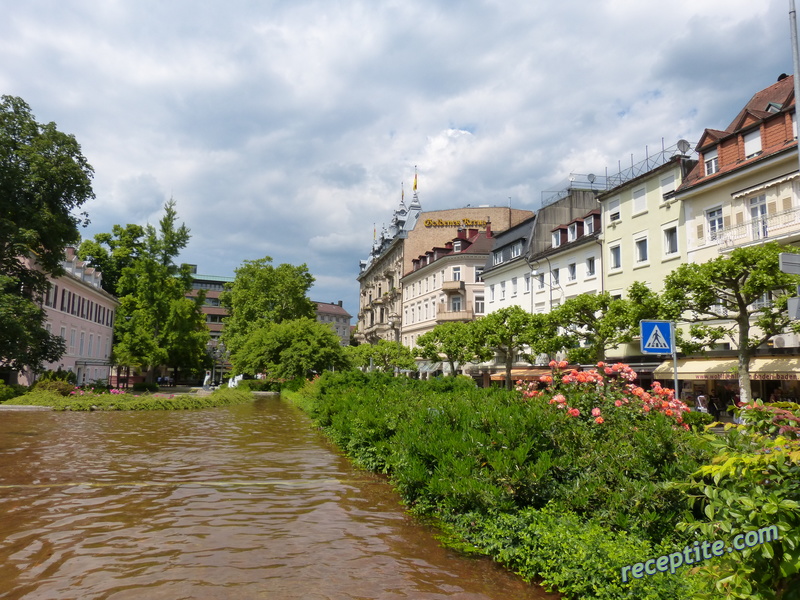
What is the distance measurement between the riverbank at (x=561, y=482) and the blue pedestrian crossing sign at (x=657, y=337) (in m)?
3.44

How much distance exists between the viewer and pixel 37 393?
2767cm

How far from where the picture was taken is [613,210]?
32594 millimetres

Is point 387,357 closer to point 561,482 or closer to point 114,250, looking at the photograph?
point 114,250

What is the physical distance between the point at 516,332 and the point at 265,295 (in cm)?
3663

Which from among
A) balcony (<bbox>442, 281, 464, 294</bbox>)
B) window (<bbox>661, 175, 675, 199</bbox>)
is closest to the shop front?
window (<bbox>661, 175, 675, 199</bbox>)

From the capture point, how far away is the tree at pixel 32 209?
93.9 feet

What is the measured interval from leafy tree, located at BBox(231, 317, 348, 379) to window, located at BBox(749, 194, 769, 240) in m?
28.6

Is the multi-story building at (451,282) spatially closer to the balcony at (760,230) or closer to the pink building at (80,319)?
the balcony at (760,230)

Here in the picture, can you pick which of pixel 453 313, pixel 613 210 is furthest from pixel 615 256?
pixel 453 313

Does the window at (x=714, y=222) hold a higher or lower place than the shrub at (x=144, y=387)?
higher

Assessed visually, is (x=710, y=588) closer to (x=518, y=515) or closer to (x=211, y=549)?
(x=518, y=515)

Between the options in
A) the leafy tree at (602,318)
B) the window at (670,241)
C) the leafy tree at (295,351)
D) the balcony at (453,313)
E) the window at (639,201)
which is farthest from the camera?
the balcony at (453,313)

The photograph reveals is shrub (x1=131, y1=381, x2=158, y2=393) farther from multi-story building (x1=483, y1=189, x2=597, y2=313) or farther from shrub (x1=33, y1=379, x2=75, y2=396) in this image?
multi-story building (x1=483, y1=189, x2=597, y2=313)

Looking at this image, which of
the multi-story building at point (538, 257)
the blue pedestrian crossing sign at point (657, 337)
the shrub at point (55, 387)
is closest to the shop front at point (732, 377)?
the multi-story building at point (538, 257)
